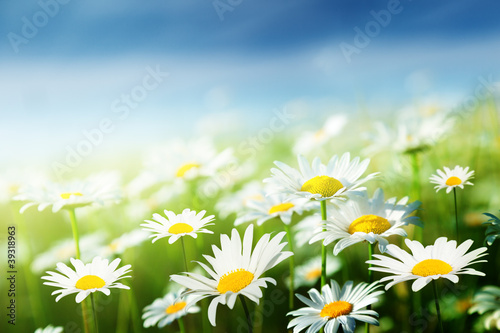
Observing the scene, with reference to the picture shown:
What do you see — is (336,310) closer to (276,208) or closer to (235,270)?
(235,270)

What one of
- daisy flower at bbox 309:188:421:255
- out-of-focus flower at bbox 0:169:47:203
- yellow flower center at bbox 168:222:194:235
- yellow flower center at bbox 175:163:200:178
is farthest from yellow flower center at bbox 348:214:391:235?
out-of-focus flower at bbox 0:169:47:203

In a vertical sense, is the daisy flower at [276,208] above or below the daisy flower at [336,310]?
above

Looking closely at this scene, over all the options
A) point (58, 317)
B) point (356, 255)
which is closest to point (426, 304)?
point (356, 255)

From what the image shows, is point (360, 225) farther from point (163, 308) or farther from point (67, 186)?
point (67, 186)

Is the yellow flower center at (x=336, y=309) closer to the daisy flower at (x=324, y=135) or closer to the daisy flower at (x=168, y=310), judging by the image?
the daisy flower at (x=168, y=310)

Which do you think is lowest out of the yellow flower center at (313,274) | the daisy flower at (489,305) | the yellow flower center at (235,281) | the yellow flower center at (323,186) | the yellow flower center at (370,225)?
the daisy flower at (489,305)

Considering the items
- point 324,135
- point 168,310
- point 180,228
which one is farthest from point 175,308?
point 324,135

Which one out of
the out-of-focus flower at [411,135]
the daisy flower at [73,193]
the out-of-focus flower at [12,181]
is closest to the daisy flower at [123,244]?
the daisy flower at [73,193]
